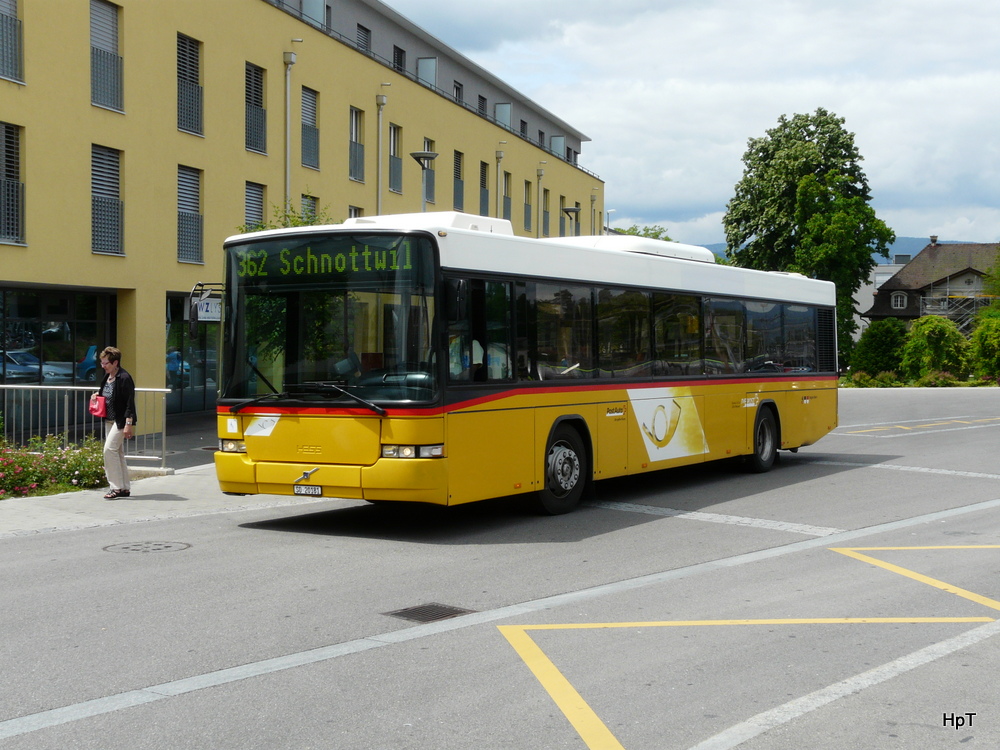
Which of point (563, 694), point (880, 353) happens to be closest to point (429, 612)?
point (563, 694)

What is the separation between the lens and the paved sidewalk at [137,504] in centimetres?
1135

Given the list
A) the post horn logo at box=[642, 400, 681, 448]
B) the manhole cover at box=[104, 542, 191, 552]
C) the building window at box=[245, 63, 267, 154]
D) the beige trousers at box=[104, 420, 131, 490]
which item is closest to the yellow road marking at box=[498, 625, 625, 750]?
the manhole cover at box=[104, 542, 191, 552]

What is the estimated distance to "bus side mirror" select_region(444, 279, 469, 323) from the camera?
10180 mm

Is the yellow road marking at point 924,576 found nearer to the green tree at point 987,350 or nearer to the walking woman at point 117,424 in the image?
the walking woman at point 117,424

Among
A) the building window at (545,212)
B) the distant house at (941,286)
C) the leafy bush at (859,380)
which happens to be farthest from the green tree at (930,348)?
the distant house at (941,286)

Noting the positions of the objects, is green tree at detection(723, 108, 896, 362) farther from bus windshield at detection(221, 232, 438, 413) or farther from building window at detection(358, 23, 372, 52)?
bus windshield at detection(221, 232, 438, 413)

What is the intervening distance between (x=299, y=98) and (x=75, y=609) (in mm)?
23936

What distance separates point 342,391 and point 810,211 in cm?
5428

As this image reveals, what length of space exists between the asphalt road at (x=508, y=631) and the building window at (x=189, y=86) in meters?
15.3

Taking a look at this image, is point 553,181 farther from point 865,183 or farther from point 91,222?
point 91,222

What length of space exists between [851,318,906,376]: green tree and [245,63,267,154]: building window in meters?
38.2

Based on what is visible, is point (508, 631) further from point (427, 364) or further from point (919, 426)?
point (919, 426)

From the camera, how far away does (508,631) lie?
680 centimetres

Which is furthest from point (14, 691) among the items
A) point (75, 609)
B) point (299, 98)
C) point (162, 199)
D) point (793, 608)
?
point (299, 98)
